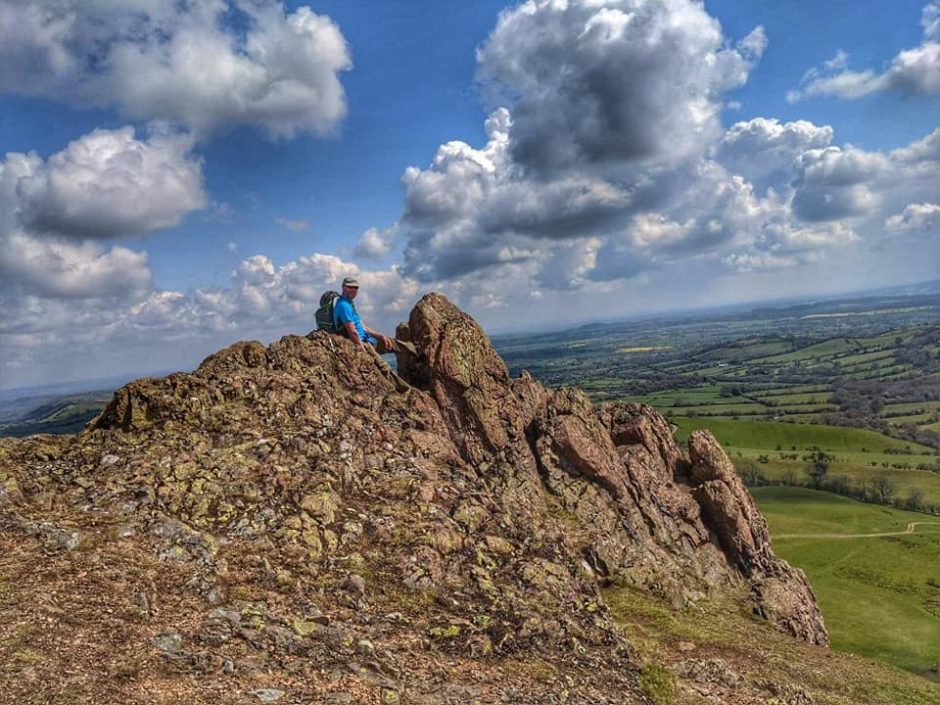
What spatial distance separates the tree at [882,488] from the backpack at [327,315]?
185600 mm

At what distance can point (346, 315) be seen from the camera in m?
38.0

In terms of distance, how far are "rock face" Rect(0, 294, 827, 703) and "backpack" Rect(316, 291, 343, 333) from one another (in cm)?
184

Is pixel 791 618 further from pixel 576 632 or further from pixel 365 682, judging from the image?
pixel 365 682

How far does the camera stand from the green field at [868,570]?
6406cm

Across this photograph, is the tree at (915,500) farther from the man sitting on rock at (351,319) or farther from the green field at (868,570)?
the man sitting on rock at (351,319)

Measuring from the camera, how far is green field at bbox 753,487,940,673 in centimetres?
6406

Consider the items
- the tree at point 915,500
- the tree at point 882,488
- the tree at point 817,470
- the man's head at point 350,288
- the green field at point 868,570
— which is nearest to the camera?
the man's head at point 350,288

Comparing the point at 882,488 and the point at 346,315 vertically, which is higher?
the point at 346,315

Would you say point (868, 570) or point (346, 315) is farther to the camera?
point (868, 570)

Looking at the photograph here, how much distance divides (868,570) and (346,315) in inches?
4296

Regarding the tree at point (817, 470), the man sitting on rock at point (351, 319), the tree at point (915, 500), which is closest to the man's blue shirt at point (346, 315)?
the man sitting on rock at point (351, 319)

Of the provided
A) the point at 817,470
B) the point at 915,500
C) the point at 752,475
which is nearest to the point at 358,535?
the point at 915,500

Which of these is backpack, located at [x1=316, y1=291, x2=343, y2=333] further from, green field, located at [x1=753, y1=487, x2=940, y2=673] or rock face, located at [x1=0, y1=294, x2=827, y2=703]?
green field, located at [x1=753, y1=487, x2=940, y2=673]

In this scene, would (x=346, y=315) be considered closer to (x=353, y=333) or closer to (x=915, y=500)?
(x=353, y=333)
